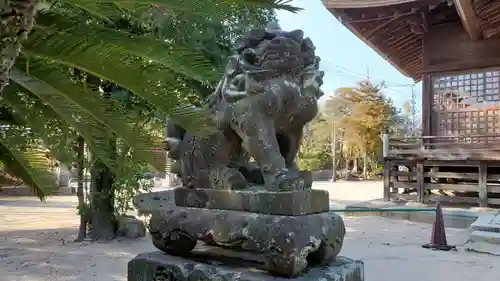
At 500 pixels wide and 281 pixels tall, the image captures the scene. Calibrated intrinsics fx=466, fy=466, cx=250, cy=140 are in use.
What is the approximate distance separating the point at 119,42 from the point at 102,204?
502 cm

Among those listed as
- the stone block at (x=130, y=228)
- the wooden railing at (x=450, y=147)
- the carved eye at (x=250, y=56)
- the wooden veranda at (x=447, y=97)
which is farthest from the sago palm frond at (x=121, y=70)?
the wooden railing at (x=450, y=147)

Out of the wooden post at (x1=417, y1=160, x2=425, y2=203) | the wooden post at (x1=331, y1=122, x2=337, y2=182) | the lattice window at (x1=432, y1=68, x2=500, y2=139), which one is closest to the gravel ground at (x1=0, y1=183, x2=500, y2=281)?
the wooden post at (x1=417, y1=160, x2=425, y2=203)

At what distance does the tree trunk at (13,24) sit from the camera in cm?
114

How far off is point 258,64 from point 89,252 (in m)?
4.49

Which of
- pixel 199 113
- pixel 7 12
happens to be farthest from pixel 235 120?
pixel 7 12

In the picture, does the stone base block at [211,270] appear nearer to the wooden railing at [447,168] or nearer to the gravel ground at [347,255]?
the gravel ground at [347,255]

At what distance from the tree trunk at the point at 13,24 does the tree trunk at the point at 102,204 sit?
5.84 metres

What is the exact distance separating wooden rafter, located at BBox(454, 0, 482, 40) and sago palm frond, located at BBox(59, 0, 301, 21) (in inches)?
257

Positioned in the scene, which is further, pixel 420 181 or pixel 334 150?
pixel 334 150

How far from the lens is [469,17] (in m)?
8.55

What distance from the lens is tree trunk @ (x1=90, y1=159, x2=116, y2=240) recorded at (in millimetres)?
6973

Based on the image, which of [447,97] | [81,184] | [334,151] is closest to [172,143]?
[81,184]

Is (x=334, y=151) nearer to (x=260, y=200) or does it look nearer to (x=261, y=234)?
(x=260, y=200)

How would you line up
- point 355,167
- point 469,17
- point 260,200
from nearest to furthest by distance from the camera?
point 260,200 < point 469,17 < point 355,167
